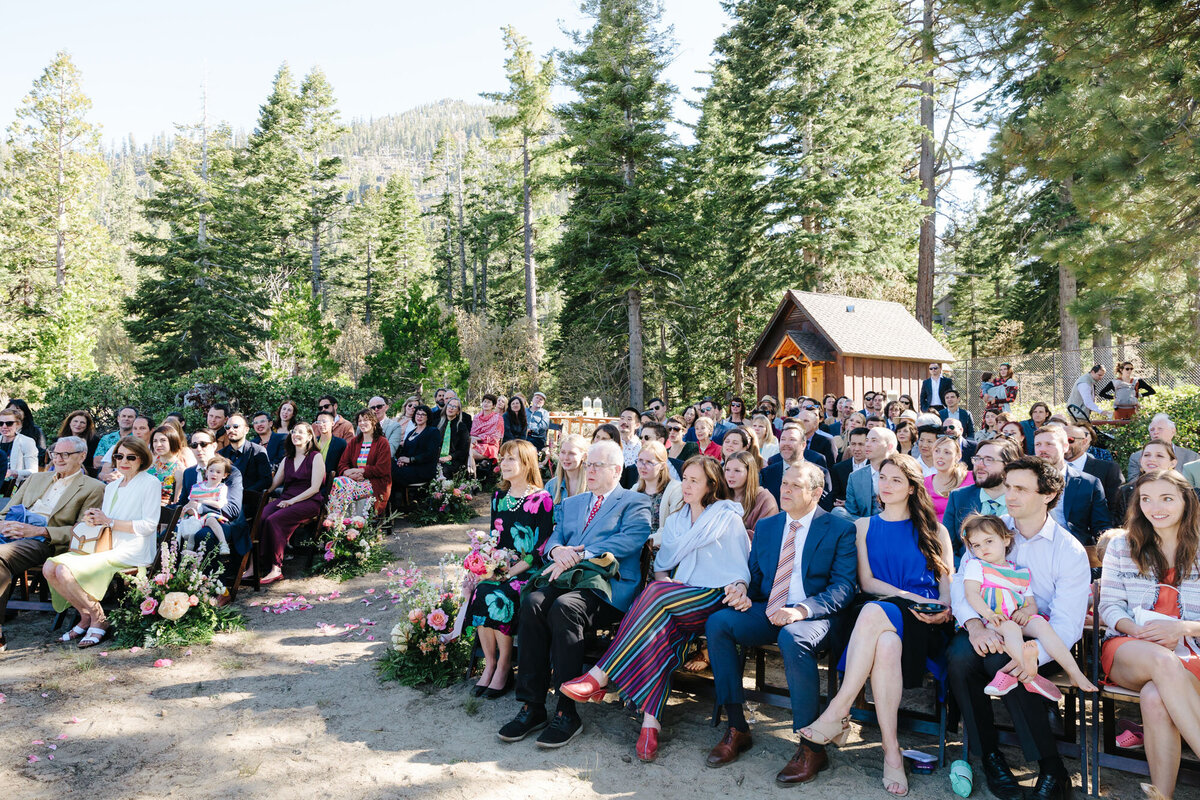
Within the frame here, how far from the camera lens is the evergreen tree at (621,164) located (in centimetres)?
2142

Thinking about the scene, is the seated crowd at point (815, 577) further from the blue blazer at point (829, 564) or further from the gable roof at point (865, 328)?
the gable roof at point (865, 328)

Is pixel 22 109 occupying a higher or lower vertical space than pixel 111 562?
higher

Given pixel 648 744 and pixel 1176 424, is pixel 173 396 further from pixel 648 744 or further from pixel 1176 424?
A: pixel 1176 424

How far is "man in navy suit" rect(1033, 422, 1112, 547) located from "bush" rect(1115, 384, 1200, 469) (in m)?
5.29

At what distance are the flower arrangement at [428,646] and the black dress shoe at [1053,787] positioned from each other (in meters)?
3.26

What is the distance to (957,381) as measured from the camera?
69.4ft

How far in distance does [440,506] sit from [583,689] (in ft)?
19.9

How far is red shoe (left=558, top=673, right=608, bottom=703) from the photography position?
12.1 feet

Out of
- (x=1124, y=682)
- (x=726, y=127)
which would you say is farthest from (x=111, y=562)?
(x=726, y=127)

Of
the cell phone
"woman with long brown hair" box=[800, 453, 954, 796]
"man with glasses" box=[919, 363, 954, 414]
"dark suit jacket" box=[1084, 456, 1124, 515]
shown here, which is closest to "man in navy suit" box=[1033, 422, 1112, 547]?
"dark suit jacket" box=[1084, 456, 1124, 515]

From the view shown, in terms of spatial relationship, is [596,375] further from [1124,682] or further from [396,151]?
[396,151]

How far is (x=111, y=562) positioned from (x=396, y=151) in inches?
8048

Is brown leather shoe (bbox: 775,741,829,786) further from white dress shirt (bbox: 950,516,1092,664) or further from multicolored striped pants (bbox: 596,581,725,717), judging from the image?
white dress shirt (bbox: 950,516,1092,664)

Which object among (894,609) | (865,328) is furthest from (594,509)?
(865,328)
